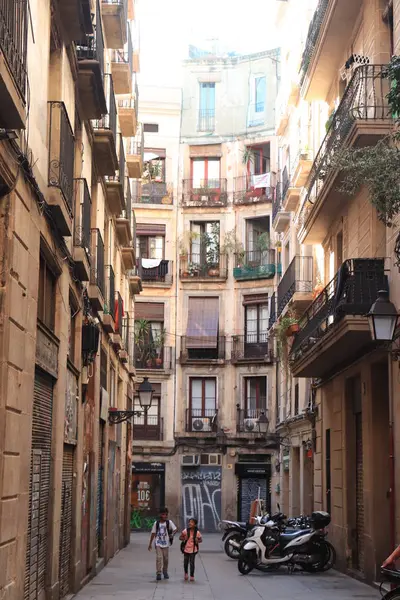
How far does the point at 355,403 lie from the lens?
72.1 feet

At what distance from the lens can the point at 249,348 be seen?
44844mm

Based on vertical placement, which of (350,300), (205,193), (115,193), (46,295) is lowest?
(46,295)

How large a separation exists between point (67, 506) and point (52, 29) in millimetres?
7355

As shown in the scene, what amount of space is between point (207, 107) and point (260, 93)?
8.64 feet

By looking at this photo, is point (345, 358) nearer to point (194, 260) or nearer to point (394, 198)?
point (394, 198)

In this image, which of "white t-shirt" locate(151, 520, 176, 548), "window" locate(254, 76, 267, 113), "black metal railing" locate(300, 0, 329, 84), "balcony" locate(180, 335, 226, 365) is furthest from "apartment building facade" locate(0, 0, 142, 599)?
"window" locate(254, 76, 267, 113)

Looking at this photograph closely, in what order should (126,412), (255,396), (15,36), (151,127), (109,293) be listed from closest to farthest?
Answer: (15,36) → (109,293) → (126,412) → (255,396) → (151,127)

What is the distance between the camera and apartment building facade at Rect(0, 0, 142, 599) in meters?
9.43

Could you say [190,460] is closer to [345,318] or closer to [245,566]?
[245,566]

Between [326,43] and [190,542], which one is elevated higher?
[326,43]

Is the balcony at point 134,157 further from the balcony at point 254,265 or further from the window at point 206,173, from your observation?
the window at point 206,173

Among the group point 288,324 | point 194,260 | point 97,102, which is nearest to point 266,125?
point 194,260

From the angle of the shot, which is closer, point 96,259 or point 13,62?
point 13,62

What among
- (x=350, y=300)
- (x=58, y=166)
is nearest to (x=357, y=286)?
(x=350, y=300)
